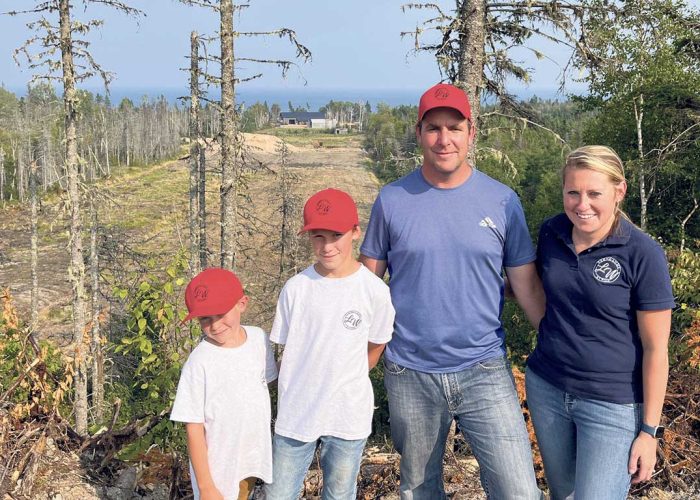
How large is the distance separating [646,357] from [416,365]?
3.28 ft

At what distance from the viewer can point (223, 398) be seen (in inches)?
107

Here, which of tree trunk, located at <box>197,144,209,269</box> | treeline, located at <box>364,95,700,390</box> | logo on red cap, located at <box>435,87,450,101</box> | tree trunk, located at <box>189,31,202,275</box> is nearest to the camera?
logo on red cap, located at <box>435,87,450,101</box>

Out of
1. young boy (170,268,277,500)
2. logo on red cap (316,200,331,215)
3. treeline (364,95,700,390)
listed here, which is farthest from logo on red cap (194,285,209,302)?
treeline (364,95,700,390)

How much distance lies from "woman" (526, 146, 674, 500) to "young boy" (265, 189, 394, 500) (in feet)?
2.74

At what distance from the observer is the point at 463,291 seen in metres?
2.81

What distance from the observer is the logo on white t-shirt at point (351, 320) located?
9.01 feet

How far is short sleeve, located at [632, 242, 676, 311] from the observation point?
8.08 ft

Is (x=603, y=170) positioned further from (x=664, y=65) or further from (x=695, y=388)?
(x=664, y=65)

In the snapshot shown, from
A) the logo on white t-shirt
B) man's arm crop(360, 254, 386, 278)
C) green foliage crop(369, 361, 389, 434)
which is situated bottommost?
green foliage crop(369, 361, 389, 434)

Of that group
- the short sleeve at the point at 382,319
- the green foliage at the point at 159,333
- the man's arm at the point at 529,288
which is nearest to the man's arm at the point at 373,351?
the short sleeve at the point at 382,319

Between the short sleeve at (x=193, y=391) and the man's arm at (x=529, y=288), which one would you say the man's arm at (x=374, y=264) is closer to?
the man's arm at (x=529, y=288)

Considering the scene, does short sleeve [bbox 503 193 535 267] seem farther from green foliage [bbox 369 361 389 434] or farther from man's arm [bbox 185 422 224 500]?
green foliage [bbox 369 361 389 434]

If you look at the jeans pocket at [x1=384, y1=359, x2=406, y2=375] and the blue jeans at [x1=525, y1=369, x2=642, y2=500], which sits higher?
the jeans pocket at [x1=384, y1=359, x2=406, y2=375]

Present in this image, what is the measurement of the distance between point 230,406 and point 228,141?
10560 millimetres
